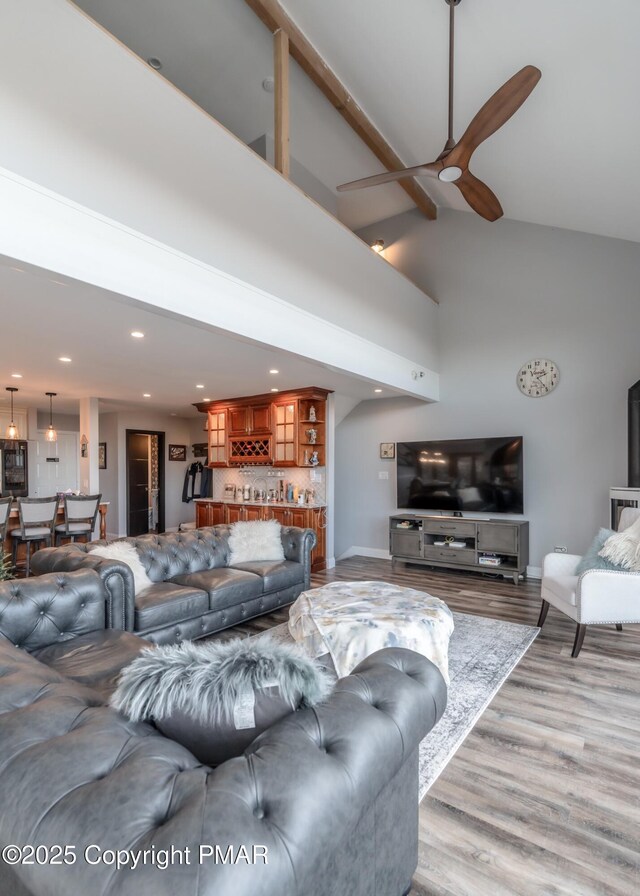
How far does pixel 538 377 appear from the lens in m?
5.74

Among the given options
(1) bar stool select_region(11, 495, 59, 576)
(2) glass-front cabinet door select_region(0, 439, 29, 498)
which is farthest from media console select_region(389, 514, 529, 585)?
(2) glass-front cabinet door select_region(0, 439, 29, 498)

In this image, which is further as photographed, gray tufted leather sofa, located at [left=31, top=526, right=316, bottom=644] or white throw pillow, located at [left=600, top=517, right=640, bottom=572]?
white throw pillow, located at [left=600, top=517, right=640, bottom=572]

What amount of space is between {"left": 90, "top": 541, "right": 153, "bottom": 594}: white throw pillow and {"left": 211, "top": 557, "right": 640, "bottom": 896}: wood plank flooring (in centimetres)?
240

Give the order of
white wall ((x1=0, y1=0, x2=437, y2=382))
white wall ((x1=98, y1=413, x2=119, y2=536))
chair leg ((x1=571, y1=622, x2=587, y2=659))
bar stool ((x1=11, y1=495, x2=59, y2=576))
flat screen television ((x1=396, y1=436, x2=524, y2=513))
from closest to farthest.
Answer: white wall ((x1=0, y1=0, x2=437, y2=382)) → chair leg ((x1=571, y1=622, x2=587, y2=659)) → bar stool ((x1=11, y1=495, x2=59, y2=576)) → flat screen television ((x1=396, y1=436, x2=524, y2=513)) → white wall ((x1=98, y1=413, x2=119, y2=536))

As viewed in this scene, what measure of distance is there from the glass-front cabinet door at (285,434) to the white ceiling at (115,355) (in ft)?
1.37

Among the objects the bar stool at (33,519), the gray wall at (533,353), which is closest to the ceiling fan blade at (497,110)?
the gray wall at (533,353)

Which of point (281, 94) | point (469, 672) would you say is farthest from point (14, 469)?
point (469, 672)

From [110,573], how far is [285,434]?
13.2 ft

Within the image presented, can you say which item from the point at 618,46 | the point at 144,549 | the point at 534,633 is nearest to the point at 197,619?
the point at 144,549

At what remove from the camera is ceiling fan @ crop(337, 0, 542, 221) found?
8.35 feet

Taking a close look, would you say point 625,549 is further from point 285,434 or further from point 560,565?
point 285,434

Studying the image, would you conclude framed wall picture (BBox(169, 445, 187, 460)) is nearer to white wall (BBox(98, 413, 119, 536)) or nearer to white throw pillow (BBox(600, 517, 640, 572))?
white wall (BBox(98, 413, 119, 536))

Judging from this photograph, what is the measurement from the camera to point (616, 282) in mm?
5215

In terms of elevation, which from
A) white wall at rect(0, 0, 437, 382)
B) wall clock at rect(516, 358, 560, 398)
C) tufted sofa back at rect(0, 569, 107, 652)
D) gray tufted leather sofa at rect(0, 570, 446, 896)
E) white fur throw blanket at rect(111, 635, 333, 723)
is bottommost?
tufted sofa back at rect(0, 569, 107, 652)
